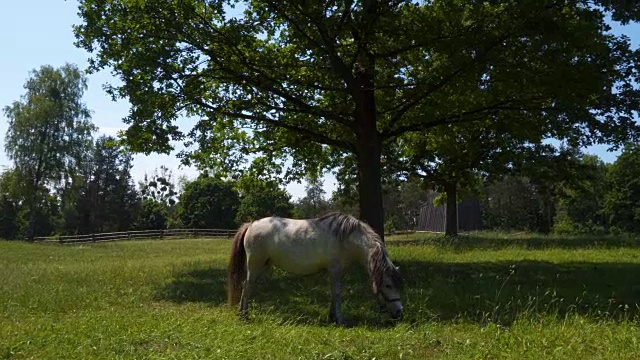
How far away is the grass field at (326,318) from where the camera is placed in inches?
234

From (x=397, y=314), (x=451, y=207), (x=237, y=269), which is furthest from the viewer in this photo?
(x=451, y=207)

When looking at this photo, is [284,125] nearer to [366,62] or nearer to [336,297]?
[366,62]

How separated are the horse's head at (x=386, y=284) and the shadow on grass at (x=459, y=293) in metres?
0.28

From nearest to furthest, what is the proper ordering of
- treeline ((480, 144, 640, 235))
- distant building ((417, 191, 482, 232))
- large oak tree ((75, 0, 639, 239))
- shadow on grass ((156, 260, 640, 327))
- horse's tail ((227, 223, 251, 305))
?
shadow on grass ((156, 260, 640, 327))
horse's tail ((227, 223, 251, 305))
large oak tree ((75, 0, 639, 239))
treeline ((480, 144, 640, 235))
distant building ((417, 191, 482, 232))

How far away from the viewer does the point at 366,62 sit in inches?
536

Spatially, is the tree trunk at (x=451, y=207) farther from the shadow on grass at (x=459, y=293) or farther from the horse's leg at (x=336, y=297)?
the horse's leg at (x=336, y=297)

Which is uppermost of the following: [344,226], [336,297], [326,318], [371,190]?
[371,190]

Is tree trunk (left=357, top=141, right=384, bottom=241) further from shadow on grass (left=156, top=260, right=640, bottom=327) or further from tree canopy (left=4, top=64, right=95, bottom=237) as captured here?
tree canopy (left=4, top=64, right=95, bottom=237)

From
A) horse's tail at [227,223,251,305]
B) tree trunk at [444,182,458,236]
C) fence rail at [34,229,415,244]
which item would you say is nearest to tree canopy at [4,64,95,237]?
fence rail at [34,229,415,244]

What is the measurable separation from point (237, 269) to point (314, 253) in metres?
1.57

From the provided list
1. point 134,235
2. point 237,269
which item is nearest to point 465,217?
point 134,235

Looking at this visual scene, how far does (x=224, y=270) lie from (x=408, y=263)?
5166 millimetres

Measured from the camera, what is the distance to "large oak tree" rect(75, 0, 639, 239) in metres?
12.2

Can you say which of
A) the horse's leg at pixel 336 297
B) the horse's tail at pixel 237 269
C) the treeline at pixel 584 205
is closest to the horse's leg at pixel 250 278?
the horse's tail at pixel 237 269
